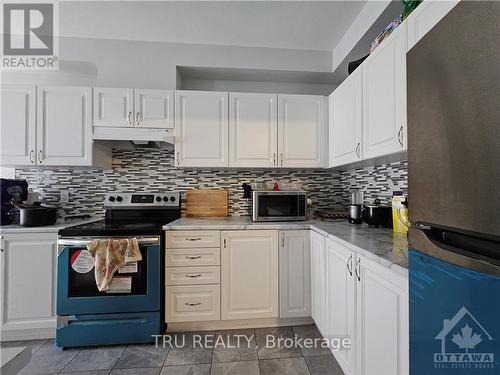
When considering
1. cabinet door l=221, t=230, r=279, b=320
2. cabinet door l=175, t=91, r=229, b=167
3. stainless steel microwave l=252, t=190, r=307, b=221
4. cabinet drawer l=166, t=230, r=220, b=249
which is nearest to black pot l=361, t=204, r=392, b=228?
stainless steel microwave l=252, t=190, r=307, b=221

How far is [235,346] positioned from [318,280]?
80 cm

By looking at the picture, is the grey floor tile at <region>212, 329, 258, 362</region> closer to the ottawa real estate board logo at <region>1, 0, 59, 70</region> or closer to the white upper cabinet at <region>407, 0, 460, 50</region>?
the white upper cabinet at <region>407, 0, 460, 50</region>

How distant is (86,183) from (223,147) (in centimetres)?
146

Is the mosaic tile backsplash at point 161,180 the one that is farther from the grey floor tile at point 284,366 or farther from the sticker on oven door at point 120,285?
the grey floor tile at point 284,366

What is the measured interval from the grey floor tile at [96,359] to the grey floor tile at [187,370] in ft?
1.29

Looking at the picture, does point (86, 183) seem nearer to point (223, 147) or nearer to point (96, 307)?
point (96, 307)

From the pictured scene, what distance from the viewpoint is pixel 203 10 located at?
1931 millimetres

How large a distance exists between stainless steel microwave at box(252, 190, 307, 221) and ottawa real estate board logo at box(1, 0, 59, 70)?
225cm

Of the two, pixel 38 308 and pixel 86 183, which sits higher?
pixel 86 183

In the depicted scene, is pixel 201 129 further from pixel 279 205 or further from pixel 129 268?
pixel 129 268

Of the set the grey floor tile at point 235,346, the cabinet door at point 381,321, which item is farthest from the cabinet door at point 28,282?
the cabinet door at point 381,321

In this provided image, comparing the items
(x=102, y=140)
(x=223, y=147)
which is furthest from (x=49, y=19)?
(x=223, y=147)

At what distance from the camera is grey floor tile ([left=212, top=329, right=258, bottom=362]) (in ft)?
5.65

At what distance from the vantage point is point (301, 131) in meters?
2.41
